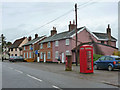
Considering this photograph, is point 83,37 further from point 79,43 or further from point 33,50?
point 33,50

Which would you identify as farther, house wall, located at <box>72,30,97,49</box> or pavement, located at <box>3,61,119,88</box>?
house wall, located at <box>72,30,97,49</box>

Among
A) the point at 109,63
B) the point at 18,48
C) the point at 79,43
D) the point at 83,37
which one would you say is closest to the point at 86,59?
the point at 109,63

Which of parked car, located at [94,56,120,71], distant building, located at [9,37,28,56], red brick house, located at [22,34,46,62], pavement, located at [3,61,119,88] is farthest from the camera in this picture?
distant building, located at [9,37,28,56]

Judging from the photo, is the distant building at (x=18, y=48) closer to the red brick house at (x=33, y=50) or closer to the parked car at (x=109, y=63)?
the red brick house at (x=33, y=50)

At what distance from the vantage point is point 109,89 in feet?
29.4

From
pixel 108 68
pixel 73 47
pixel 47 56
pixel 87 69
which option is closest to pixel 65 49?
pixel 73 47

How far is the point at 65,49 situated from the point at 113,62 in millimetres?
21256

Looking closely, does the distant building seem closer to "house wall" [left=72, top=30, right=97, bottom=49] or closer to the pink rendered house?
the pink rendered house

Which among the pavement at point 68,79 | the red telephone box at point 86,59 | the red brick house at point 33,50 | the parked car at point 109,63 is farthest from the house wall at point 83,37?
the pavement at point 68,79

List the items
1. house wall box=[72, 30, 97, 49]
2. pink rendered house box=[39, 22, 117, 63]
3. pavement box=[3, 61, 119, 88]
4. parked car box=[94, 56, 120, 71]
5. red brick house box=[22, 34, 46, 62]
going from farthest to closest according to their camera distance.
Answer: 1. red brick house box=[22, 34, 46, 62]
2. house wall box=[72, 30, 97, 49]
3. pink rendered house box=[39, 22, 117, 63]
4. parked car box=[94, 56, 120, 71]
5. pavement box=[3, 61, 119, 88]

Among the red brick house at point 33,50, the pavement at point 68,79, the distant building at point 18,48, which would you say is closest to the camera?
the pavement at point 68,79

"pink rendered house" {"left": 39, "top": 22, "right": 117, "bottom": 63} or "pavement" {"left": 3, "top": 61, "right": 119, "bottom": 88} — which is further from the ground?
"pink rendered house" {"left": 39, "top": 22, "right": 117, "bottom": 63}

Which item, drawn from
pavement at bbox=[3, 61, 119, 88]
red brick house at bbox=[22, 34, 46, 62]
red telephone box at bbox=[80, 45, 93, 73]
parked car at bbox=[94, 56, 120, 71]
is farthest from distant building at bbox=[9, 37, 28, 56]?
red telephone box at bbox=[80, 45, 93, 73]

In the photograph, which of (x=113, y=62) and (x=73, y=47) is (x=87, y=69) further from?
(x=73, y=47)
